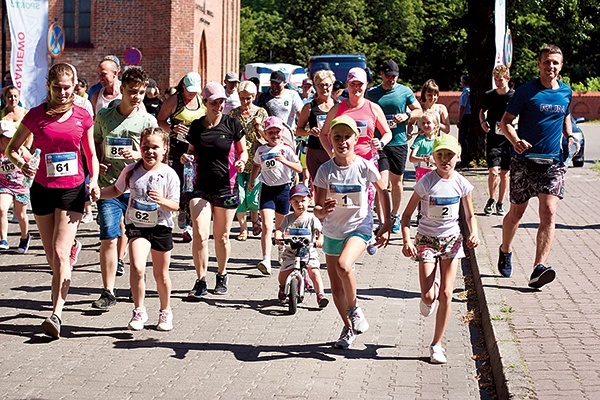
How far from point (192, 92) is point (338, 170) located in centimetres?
355

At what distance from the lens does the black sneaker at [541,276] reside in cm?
1030

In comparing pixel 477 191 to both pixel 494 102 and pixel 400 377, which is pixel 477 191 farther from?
pixel 400 377

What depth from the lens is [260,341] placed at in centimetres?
896

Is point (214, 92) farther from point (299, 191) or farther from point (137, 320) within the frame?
point (137, 320)

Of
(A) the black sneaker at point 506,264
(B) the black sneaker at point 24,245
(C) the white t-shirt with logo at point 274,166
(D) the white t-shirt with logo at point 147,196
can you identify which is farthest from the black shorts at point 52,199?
(B) the black sneaker at point 24,245

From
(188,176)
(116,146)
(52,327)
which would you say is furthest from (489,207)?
(52,327)

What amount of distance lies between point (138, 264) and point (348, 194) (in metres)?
Answer: 1.72

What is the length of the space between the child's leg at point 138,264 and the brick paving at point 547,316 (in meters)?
2.65

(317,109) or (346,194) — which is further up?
(317,109)

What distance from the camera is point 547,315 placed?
30.3 ft

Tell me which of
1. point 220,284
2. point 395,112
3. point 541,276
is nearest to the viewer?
point 541,276

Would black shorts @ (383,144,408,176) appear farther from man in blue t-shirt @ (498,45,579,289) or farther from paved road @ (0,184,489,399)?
man in blue t-shirt @ (498,45,579,289)

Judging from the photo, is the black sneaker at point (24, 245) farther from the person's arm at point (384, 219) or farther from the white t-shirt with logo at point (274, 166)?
the person's arm at point (384, 219)

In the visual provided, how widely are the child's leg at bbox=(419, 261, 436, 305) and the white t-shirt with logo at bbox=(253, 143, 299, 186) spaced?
408 cm
